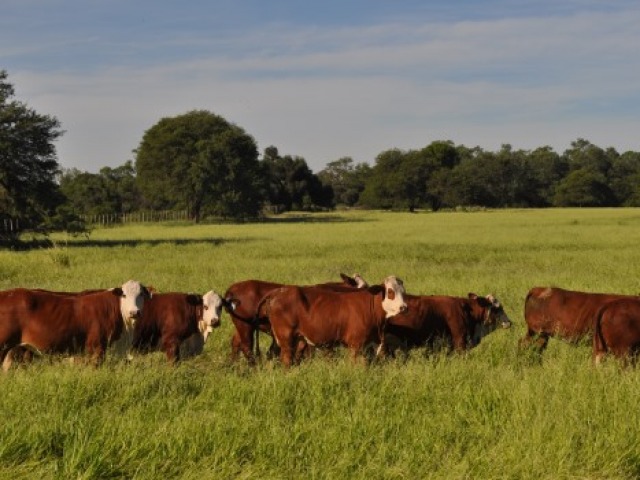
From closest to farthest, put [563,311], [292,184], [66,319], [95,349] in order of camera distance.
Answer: [66,319], [95,349], [563,311], [292,184]

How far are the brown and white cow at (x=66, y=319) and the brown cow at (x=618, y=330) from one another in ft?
17.3

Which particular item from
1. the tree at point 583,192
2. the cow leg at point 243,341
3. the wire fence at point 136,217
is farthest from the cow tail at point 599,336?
the tree at point 583,192

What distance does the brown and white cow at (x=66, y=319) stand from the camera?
7.90 meters

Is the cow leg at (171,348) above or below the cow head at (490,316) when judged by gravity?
below

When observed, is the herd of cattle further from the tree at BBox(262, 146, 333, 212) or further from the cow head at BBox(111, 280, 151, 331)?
the tree at BBox(262, 146, 333, 212)

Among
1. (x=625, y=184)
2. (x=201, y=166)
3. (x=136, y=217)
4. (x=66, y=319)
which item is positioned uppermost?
(x=201, y=166)

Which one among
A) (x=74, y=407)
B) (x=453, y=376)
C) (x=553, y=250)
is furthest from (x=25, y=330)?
(x=553, y=250)

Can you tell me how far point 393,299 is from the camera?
8.59 metres

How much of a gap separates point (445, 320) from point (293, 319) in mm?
2144

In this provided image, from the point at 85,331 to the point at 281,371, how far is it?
236 centimetres

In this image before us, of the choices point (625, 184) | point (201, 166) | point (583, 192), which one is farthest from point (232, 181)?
point (625, 184)

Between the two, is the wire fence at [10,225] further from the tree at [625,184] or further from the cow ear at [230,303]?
the tree at [625,184]

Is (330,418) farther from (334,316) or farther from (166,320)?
(166,320)

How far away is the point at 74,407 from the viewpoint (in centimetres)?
610
